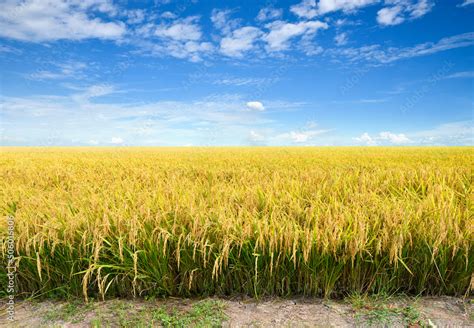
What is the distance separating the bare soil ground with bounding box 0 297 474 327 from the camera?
6.89 feet

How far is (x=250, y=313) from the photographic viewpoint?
2.22 metres

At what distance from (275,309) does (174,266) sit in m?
0.92

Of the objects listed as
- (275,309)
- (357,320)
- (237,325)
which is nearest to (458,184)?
(357,320)

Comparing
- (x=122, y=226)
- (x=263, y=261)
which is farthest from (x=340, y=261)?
(x=122, y=226)

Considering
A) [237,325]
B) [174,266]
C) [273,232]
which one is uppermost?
Answer: [273,232]

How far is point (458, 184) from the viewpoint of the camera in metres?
4.81

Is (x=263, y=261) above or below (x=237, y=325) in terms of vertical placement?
above

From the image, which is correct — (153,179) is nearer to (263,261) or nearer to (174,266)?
(174,266)

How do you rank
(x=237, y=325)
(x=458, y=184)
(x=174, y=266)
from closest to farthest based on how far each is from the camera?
(x=237, y=325), (x=174, y=266), (x=458, y=184)

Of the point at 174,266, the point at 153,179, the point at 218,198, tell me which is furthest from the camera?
the point at 153,179

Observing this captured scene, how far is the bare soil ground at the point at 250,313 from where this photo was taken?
6.89 ft

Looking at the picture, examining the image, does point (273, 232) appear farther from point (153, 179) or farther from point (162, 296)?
point (153, 179)

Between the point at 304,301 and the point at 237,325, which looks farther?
the point at 304,301

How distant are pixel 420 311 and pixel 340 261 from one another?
64 centimetres
